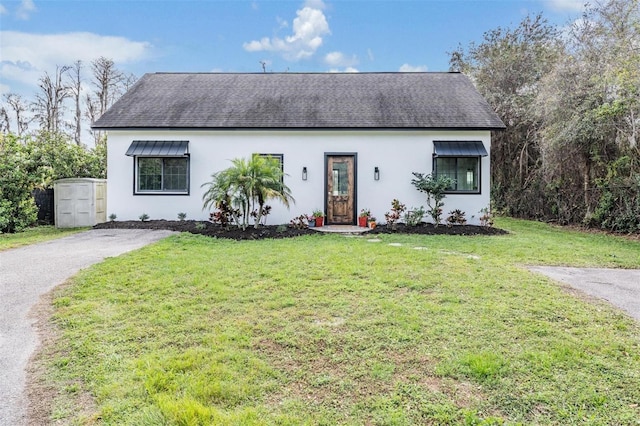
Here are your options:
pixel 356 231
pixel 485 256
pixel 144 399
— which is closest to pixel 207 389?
pixel 144 399

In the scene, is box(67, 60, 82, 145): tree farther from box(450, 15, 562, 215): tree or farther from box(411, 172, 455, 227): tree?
box(450, 15, 562, 215): tree

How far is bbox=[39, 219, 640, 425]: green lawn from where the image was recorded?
2.42 meters

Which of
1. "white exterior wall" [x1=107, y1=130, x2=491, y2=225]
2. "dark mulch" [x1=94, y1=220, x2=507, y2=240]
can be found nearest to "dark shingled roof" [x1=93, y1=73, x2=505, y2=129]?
"white exterior wall" [x1=107, y1=130, x2=491, y2=225]

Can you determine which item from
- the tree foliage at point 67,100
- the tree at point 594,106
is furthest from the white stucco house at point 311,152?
the tree foliage at point 67,100

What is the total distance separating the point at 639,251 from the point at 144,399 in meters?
9.62

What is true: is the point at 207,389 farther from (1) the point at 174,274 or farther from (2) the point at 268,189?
(2) the point at 268,189

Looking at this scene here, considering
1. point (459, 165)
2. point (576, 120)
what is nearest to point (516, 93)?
point (576, 120)

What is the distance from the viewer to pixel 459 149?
435 inches

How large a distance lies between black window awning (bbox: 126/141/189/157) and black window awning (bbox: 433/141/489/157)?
7.49 metres

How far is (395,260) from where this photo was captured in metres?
6.26

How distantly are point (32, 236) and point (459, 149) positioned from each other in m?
11.8

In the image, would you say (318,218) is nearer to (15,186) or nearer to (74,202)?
(74,202)

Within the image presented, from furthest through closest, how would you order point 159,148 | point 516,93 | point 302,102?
1. point 516,93
2. point 302,102
3. point 159,148

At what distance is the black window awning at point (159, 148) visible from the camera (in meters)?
11.2
